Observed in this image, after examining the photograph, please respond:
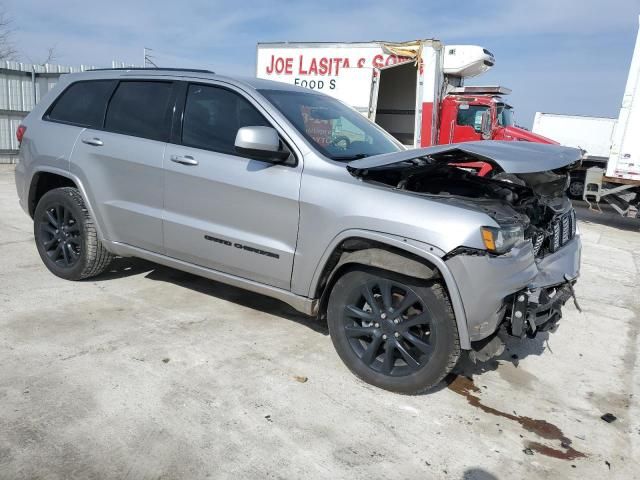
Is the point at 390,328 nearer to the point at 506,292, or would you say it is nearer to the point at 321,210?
the point at 506,292

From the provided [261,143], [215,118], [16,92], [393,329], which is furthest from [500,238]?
[16,92]

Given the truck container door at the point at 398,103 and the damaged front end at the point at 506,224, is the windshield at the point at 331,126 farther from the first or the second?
the truck container door at the point at 398,103

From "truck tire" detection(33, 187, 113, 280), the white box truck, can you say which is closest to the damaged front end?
"truck tire" detection(33, 187, 113, 280)

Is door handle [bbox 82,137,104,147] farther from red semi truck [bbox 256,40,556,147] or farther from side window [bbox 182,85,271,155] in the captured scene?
red semi truck [bbox 256,40,556,147]

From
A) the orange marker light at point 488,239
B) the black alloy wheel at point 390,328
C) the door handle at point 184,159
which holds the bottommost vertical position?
the black alloy wheel at point 390,328

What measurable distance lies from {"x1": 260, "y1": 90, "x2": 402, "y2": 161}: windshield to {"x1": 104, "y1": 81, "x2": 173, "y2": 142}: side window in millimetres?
841

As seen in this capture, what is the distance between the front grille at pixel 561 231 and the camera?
360cm

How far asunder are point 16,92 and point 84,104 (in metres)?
10.9

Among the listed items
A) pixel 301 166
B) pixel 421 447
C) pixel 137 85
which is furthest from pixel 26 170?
pixel 421 447

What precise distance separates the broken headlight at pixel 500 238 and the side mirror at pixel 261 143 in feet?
4.51

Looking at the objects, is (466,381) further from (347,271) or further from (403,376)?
(347,271)

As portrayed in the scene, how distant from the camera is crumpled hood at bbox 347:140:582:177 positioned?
2958 mm

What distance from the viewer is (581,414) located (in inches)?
130

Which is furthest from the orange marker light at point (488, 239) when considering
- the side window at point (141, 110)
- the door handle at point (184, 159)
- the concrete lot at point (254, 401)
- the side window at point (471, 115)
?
the side window at point (471, 115)
